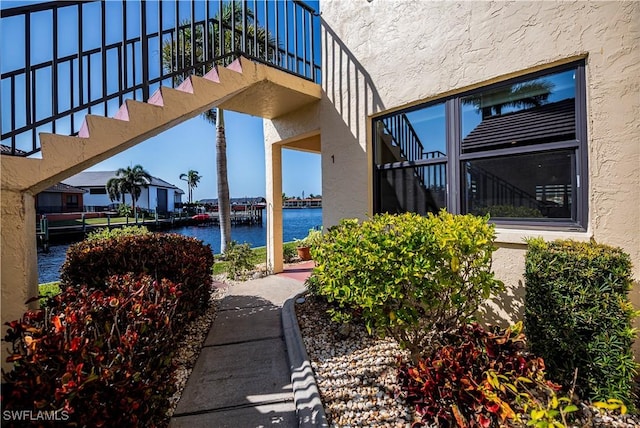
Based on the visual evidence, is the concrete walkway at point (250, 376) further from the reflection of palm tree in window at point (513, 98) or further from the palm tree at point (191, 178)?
the palm tree at point (191, 178)

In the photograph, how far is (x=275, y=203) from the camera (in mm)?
7309

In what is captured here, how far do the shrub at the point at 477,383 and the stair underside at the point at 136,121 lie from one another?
3856 mm

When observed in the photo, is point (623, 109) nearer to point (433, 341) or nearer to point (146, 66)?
point (433, 341)

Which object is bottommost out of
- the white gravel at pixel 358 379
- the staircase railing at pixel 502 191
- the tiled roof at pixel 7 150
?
the white gravel at pixel 358 379

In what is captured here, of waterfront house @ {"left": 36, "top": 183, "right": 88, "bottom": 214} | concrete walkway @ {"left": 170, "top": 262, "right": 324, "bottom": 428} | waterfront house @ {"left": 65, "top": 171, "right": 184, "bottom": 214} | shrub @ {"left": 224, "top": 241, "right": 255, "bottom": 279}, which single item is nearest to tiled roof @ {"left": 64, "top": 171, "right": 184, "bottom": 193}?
waterfront house @ {"left": 65, "top": 171, "right": 184, "bottom": 214}

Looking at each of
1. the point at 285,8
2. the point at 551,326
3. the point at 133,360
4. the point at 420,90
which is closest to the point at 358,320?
the point at 551,326

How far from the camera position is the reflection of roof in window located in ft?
10.2

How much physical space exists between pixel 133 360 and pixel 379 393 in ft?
6.85

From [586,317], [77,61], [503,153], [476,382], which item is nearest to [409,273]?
[476,382]

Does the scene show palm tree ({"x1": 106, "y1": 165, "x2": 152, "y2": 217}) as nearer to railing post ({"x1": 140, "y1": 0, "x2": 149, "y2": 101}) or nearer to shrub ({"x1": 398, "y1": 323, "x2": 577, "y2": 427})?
railing post ({"x1": 140, "y1": 0, "x2": 149, "y2": 101})

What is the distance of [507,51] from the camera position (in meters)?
3.41

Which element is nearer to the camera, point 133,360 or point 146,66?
point 133,360

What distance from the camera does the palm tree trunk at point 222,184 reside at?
11883 mm

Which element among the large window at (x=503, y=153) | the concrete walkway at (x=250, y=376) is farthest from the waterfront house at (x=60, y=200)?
the large window at (x=503, y=153)
